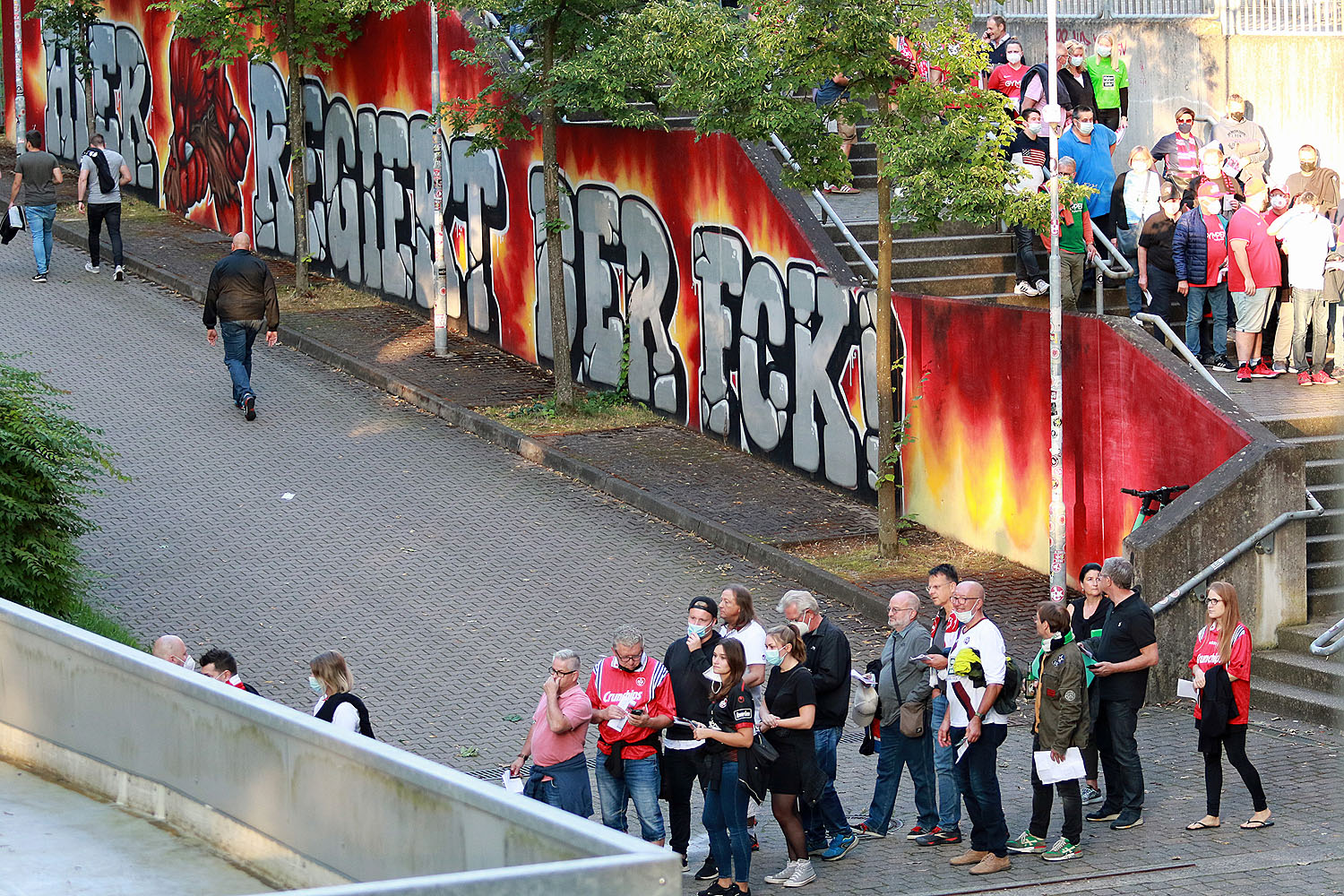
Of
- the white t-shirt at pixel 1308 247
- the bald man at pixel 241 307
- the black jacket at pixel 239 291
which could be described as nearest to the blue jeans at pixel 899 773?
the white t-shirt at pixel 1308 247

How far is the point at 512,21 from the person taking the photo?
18.2 metres

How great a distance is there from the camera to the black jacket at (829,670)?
1006cm

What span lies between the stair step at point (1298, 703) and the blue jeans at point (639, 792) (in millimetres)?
4978

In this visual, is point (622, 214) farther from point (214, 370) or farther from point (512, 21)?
point (214, 370)

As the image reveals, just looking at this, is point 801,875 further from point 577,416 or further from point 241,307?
point 241,307

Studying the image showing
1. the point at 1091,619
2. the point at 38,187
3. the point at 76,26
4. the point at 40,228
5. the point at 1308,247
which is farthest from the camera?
the point at 76,26

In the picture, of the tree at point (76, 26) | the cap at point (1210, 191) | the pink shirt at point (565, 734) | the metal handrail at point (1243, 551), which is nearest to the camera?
the pink shirt at point (565, 734)

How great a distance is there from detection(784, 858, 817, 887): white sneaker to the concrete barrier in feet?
10.9

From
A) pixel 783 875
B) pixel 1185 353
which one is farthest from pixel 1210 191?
pixel 783 875

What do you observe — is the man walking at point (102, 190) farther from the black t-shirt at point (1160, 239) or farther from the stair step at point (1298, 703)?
the stair step at point (1298, 703)

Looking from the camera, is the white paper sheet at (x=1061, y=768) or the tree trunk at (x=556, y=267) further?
the tree trunk at (x=556, y=267)

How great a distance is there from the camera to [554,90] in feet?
59.4

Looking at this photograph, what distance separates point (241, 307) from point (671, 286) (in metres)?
4.64

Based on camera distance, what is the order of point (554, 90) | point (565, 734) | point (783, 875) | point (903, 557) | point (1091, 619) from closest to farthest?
point (565, 734) → point (783, 875) → point (1091, 619) → point (903, 557) → point (554, 90)
